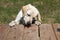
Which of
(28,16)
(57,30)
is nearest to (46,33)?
(57,30)

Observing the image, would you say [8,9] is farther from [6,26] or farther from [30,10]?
Answer: [6,26]

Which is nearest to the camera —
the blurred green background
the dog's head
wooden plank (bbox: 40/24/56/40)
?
wooden plank (bbox: 40/24/56/40)

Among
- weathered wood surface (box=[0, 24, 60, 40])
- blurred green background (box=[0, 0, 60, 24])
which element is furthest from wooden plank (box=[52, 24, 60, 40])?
blurred green background (box=[0, 0, 60, 24])

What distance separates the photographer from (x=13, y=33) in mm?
3658

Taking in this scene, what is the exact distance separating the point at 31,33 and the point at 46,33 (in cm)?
23

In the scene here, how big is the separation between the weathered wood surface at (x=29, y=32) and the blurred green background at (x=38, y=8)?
2629 mm

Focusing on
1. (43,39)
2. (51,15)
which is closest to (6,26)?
(43,39)

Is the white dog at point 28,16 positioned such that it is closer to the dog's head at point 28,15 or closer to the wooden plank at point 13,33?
the dog's head at point 28,15

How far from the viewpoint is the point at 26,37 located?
3494mm

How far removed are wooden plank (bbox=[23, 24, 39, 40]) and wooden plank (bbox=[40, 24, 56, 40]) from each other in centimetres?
9

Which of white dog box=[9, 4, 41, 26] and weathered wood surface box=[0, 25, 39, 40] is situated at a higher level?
white dog box=[9, 4, 41, 26]

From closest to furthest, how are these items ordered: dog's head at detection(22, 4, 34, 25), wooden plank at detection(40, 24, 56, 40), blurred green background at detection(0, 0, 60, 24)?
1. wooden plank at detection(40, 24, 56, 40)
2. dog's head at detection(22, 4, 34, 25)
3. blurred green background at detection(0, 0, 60, 24)

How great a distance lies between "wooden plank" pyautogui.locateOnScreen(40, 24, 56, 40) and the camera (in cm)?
347

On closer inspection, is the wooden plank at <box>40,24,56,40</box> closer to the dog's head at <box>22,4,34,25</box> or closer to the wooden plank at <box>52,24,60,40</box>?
the wooden plank at <box>52,24,60,40</box>
